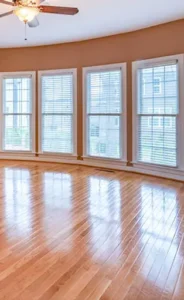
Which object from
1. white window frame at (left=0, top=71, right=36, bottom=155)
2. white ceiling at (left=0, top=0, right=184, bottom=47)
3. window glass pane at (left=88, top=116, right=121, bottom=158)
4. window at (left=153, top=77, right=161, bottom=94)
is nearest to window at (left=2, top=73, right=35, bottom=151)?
white window frame at (left=0, top=71, right=36, bottom=155)

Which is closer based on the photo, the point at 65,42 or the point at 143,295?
the point at 143,295

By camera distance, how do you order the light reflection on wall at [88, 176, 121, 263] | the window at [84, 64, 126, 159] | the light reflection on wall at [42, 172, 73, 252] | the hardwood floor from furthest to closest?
the window at [84, 64, 126, 159]
the light reflection on wall at [42, 172, 73, 252]
the light reflection on wall at [88, 176, 121, 263]
the hardwood floor

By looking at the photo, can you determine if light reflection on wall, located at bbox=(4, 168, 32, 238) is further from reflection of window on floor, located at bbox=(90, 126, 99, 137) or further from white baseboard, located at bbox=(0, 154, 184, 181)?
reflection of window on floor, located at bbox=(90, 126, 99, 137)

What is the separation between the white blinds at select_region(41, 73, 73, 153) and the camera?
6.93 m

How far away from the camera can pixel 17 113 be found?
24.3 ft

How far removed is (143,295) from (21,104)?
6193mm

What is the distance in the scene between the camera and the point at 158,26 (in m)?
5.43

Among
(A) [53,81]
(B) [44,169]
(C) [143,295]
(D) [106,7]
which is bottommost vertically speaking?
(C) [143,295]

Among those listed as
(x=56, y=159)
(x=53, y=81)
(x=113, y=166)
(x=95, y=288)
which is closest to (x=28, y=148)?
(x=56, y=159)

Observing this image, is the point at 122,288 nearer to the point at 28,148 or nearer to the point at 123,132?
the point at 123,132

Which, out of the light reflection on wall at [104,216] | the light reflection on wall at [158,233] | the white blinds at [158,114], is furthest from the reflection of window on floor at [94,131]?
the light reflection on wall at [158,233]

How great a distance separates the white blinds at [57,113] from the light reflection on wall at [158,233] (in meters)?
2.96

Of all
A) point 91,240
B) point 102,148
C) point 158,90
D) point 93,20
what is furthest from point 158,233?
point 93,20

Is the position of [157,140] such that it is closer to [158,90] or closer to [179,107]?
[179,107]
